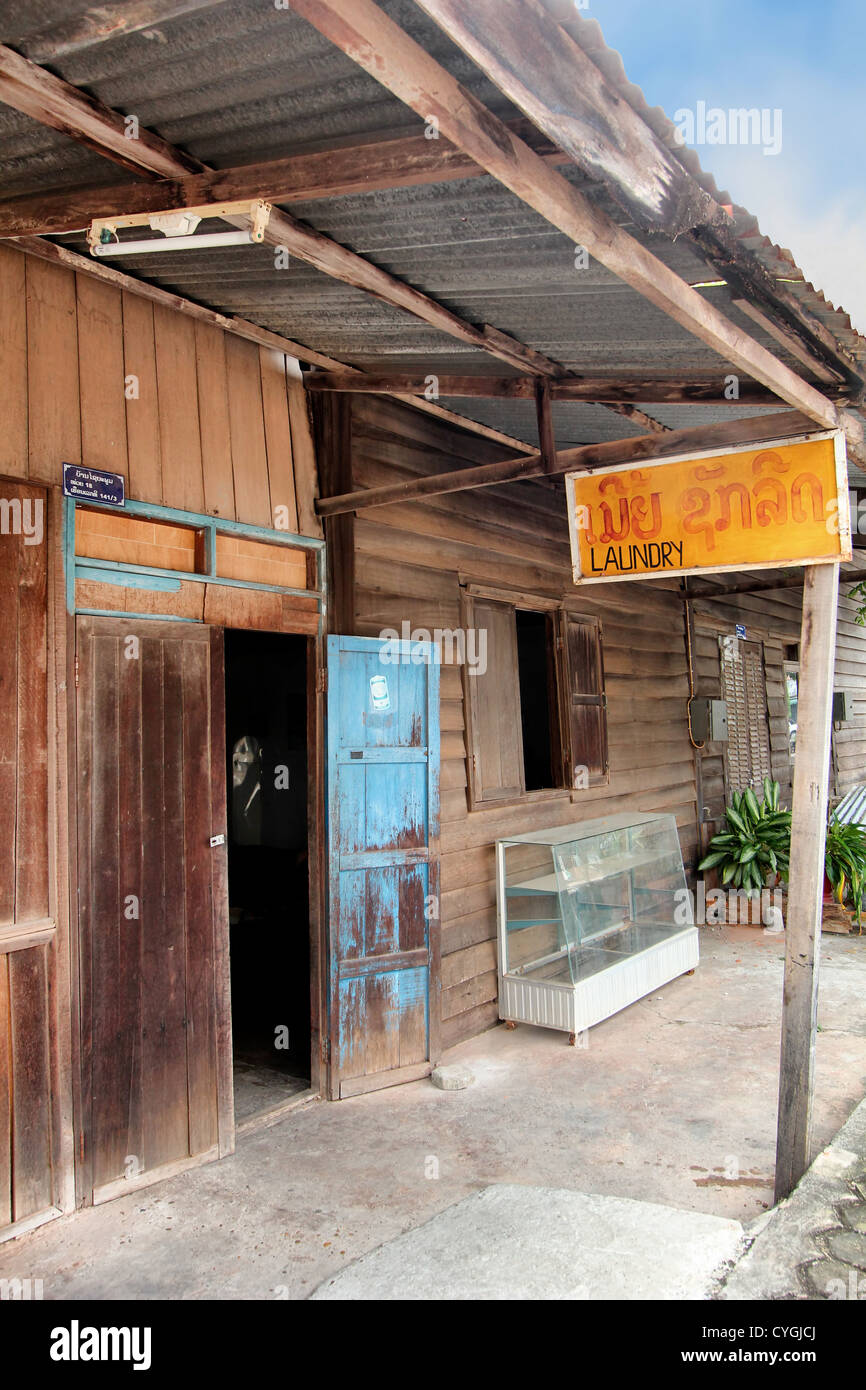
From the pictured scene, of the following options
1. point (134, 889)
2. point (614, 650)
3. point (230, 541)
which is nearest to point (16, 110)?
point (230, 541)

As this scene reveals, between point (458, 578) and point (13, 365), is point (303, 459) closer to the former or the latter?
point (458, 578)

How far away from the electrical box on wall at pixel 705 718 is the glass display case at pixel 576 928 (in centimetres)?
303

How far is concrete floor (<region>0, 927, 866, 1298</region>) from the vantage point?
327 centimetres

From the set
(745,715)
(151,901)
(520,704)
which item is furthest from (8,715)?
(745,715)

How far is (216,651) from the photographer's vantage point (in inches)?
168

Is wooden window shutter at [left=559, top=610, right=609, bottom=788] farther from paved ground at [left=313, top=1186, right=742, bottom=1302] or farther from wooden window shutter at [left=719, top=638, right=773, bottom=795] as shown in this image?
paved ground at [left=313, top=1186, right=742, bottom=1302]

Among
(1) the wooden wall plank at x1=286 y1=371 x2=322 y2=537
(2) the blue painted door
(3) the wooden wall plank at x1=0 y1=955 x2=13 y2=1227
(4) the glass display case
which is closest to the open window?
(4) the glass display case

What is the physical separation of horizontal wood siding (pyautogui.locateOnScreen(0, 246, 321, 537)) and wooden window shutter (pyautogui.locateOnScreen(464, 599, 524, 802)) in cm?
171

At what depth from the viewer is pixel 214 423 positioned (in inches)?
171

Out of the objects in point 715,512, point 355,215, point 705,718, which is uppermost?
point 355,215

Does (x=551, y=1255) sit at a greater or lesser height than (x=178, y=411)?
lesser

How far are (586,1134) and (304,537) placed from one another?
3.37m

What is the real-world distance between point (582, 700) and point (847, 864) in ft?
10.9

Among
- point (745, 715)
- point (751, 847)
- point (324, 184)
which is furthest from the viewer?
point (745, 715)
